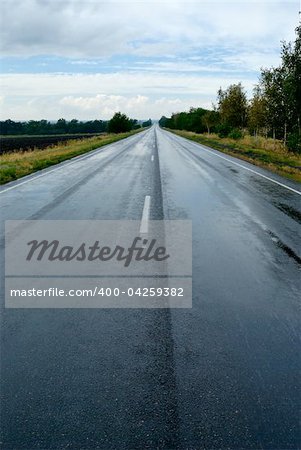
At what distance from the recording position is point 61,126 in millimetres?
161000

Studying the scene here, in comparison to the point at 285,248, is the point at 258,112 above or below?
above

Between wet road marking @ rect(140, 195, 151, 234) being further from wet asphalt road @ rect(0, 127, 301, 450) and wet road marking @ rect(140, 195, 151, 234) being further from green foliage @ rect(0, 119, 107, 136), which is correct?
green foliage @ rect(0, 119, 107, 136)

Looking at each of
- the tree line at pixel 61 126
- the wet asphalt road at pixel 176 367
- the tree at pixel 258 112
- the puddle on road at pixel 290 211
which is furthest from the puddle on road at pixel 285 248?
the tree line at pixel 61 126

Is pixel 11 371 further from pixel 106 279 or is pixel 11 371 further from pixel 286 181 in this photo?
pixel 286 181

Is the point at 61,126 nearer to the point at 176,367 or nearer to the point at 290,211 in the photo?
the point at 290,211

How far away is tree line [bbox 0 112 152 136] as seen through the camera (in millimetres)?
84812

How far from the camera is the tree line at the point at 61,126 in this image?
84.8m

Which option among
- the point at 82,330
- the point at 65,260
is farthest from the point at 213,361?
the point at 65,260

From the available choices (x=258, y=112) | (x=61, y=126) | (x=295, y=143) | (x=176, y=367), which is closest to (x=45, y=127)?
(x=61, y=126)

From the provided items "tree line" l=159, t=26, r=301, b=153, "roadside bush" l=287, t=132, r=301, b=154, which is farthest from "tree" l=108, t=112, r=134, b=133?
"roadside bush" l=287, t=132, r=301, b=154

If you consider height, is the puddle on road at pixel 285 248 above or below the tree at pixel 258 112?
below

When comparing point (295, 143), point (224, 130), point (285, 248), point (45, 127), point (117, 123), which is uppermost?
point (45, 127)

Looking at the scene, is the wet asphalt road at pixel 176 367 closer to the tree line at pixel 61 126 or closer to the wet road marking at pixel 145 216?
the wet road marking at pixel 145 216

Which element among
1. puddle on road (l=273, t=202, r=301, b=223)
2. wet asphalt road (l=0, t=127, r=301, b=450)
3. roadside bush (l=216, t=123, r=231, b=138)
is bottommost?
wet asphalt road (l=0, t=127, r=301, b=450)
